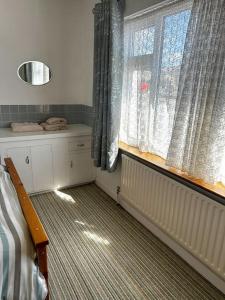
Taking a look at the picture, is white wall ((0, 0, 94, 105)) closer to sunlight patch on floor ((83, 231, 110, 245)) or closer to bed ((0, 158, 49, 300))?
sunlight patch on floor ((83, 231, 110, 245))

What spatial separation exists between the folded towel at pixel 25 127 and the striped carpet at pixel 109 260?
3.11 ft

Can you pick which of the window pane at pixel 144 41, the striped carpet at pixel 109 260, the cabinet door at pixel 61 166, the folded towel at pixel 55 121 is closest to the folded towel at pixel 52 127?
the folded towel at pixel 55 121

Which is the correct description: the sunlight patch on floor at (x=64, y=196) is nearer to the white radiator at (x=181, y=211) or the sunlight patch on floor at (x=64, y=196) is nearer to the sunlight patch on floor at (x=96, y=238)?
the sunlight patch on floor at (x=96, y=238)

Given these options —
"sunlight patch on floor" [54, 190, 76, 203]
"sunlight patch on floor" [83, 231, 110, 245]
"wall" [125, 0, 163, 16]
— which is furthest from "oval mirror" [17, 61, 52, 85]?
"sunlight patch on floor" [83, 231, 110, 245]

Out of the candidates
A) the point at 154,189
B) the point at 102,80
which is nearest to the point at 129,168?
the point at 154,189

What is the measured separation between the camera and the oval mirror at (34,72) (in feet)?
9.66

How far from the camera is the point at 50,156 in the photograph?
9.40 ft

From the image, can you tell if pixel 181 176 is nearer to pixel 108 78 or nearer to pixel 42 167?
pixel 108 78

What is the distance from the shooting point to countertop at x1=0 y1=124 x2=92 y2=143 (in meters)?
2.57

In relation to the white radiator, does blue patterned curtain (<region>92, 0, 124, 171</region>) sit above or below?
above

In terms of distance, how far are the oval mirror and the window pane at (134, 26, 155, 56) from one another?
1.45m

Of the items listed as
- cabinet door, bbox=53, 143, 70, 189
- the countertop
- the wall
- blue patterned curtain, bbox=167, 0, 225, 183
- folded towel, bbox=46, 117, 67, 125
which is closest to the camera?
blue patterned curtain, bbox=167, 0, 225, 183

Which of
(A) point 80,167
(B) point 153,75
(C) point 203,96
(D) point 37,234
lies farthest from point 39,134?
(C) point 203,96

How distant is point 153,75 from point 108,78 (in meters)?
0.53
